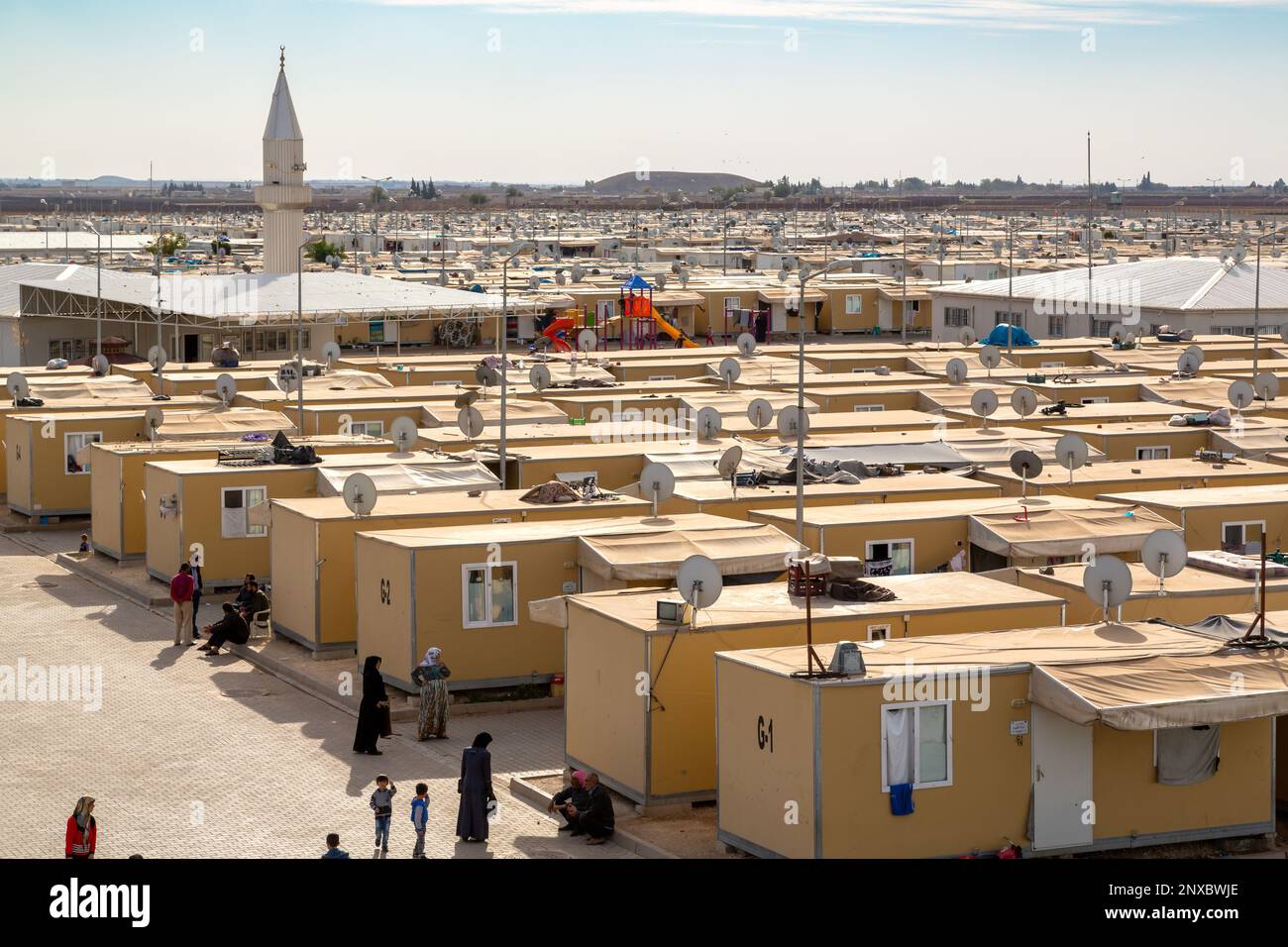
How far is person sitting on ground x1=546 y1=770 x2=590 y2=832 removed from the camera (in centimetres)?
1644

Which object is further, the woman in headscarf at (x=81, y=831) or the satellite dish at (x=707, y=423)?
the satellite dish at (x=707, y=423)

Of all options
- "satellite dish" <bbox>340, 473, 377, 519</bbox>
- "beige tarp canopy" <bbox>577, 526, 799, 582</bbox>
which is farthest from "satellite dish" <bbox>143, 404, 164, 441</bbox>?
"beige tarp canopy" <bbox>577, 526, 799, 582</bbox>

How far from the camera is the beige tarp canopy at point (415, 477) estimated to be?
2634cm

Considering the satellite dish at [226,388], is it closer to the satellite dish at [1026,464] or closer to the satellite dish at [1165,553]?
the satellite dish at [1026,464]

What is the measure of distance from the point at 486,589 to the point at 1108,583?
22.9ft

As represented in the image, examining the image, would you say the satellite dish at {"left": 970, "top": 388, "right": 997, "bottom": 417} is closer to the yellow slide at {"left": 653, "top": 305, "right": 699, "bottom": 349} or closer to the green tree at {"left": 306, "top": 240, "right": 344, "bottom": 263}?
the yellow slide at {"left": 653, "top": 305, "right": 699, "bottom": 349}

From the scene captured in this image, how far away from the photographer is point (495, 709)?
835 inches

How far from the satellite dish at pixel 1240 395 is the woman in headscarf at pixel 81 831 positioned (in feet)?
79.4

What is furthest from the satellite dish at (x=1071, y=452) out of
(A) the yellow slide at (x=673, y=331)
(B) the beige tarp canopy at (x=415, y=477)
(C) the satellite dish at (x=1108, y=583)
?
(A) the yellow slide at (x=673, y=331)

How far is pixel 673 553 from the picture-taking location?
2098 centimetres

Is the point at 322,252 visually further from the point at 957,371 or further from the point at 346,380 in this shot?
the point at 957,371

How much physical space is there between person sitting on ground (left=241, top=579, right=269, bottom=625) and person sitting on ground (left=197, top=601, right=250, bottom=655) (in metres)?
0.61
